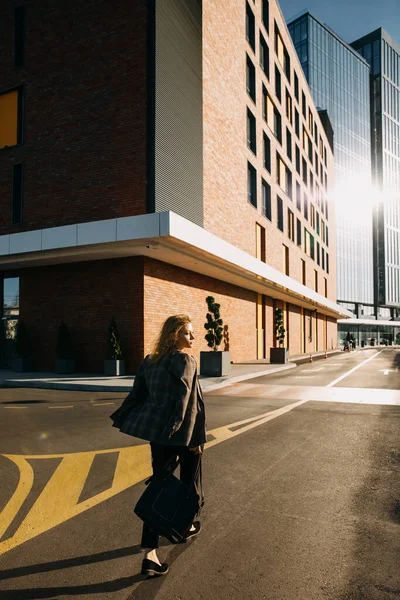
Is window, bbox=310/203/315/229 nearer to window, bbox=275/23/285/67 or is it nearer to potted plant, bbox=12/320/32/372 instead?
window, bbox=275/23/285/67

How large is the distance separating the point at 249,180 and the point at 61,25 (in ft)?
41.8

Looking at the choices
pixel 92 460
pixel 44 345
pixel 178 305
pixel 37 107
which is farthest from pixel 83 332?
pixel 92 460

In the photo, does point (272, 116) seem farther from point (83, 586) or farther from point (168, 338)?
point (83, 586)

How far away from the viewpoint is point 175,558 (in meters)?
3.12

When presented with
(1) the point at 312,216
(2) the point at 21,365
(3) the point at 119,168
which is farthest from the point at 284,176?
(2) the point at 21,365

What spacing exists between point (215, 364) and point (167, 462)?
1289 cm

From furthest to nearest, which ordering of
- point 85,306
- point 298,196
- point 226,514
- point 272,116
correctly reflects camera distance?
point 298,196 < point 272,116 < point 85,306 < point 226,514

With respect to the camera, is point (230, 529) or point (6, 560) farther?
point (230, 529)

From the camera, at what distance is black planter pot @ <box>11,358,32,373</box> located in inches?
686

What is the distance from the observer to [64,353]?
53.6 feet

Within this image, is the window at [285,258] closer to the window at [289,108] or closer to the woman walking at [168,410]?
the window at [289,108]

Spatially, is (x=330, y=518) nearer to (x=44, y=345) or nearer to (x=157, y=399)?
(x=157, y=399)

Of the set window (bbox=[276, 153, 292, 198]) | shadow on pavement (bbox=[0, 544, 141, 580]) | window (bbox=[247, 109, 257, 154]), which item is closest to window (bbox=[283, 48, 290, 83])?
window (bbox=[276, 153, 292, 198])

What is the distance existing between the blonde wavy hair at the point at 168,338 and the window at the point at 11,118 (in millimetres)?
18541
